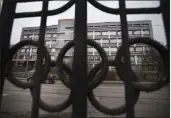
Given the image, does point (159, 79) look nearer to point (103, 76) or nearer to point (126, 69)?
point (126, 69)

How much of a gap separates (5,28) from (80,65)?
56cm

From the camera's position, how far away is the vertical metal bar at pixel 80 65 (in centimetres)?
88

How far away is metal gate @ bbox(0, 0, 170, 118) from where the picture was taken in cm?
88

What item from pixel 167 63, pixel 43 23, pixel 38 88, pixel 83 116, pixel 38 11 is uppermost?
pixel 38 11

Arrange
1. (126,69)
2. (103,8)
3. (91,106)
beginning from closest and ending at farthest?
(126,69), (103,8), (91,106)

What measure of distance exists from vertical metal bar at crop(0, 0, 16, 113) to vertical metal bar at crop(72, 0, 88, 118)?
455 millimetres

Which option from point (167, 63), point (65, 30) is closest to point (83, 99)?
point (167, 63)

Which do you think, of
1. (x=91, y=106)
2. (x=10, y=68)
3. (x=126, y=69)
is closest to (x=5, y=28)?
(x=10, y=68)

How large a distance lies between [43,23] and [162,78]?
0.75 metres

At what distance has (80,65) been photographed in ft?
2.97

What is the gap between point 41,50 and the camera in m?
0.98

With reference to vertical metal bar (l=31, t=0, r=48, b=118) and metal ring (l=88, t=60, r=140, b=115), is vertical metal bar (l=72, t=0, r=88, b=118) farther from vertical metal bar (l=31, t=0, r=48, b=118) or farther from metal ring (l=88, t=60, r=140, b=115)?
vertical metal bar (l=31, t=0, r=48, b=118)

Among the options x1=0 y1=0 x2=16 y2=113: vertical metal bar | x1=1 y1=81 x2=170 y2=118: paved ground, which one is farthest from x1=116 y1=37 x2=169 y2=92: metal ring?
x1=0 y1=0 x2=16 y2=113: vertical metal bar

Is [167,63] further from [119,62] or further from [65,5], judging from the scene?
[65,5]
